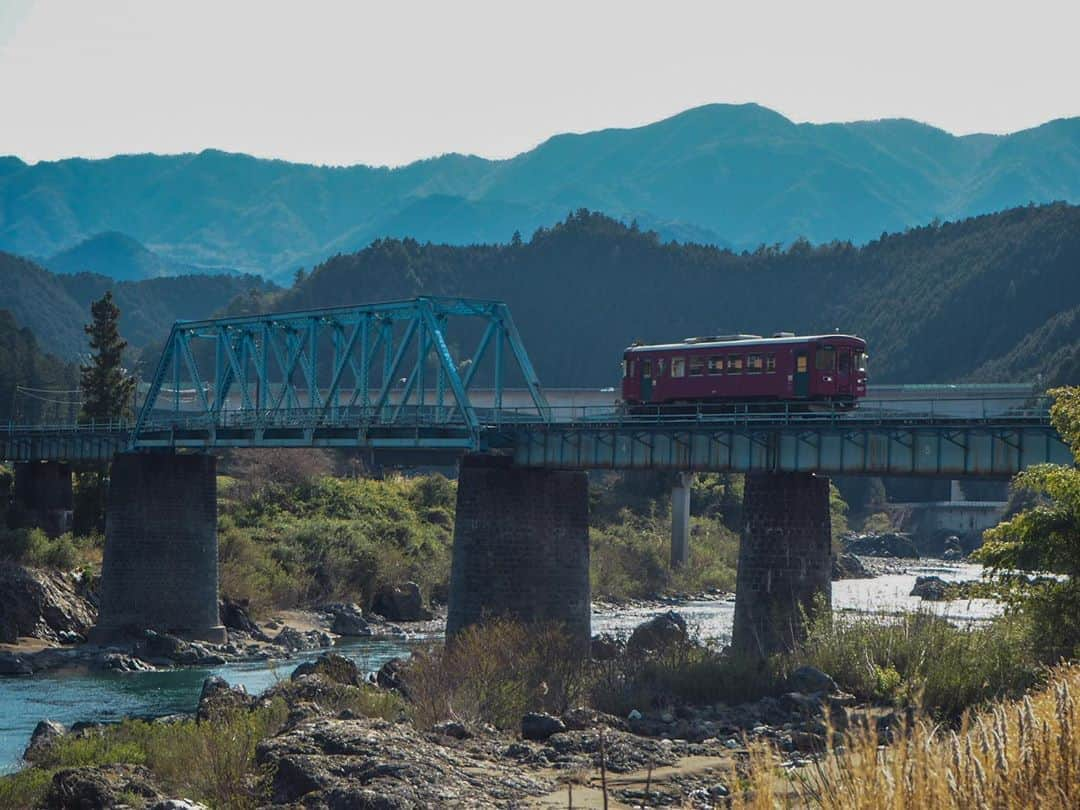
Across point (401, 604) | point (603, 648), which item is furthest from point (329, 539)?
point (603, 648)

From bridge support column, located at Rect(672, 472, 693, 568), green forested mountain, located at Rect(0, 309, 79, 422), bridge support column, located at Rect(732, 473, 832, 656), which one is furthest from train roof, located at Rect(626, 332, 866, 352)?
green forested mountain, located at Rect(0, 309, 79, 422)

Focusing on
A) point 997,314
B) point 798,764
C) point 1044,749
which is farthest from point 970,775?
point 997,314

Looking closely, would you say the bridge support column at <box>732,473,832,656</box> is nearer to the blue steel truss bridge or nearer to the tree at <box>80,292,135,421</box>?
the blue steel truss bridge

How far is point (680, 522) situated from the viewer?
330 ft

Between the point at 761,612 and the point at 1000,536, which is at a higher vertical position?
the point at 1000,536

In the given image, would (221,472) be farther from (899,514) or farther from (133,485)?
(899,514)

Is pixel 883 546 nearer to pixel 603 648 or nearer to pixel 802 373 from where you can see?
pixel 802 373

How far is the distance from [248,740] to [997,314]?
167 meters

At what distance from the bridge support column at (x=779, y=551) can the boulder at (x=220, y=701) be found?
50.9ft

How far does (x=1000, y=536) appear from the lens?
1049 inches

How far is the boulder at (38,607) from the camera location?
217ft

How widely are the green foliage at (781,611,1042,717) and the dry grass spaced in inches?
554

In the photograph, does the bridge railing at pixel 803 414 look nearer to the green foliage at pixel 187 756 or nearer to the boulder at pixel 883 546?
the green foliage at pixel 187 756

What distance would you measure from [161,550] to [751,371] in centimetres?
3001
